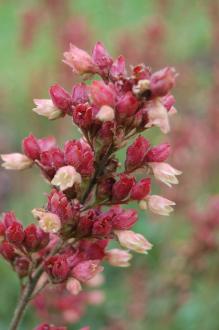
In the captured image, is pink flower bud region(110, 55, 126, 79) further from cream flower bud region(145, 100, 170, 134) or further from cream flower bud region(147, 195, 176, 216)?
cream flower bud region(147, 195, 176, 216)

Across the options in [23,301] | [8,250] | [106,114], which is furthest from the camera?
[8,250]

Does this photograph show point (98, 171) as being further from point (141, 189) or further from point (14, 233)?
point (14, 233)

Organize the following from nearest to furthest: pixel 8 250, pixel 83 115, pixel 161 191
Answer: pixel 83 115
pixel 8 250
pixel 161 191

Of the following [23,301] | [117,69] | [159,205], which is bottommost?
[23,301]

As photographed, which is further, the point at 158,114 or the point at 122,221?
the point at 122,221

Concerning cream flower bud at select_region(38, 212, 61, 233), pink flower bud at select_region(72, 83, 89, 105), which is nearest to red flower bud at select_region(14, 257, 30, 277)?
cream flower bud at select_region(38, 212, 61, 233)

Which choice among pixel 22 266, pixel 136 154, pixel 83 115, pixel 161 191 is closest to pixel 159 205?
pixel 136 154

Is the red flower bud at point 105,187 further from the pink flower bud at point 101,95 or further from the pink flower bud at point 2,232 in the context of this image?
the pink flower bud at point 2,232
